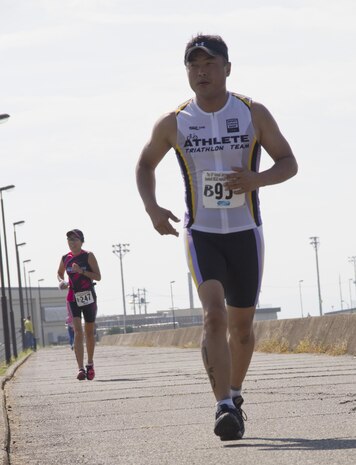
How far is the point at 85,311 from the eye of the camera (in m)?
15.1

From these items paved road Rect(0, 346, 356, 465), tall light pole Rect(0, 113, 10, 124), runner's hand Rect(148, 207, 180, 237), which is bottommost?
paved road Rect(0, 346, 356, 465)

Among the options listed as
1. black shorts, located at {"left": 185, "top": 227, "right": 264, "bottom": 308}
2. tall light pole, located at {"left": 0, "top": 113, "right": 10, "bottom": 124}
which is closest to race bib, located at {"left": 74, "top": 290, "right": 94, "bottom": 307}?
black shorts, located at {"left": 185, "top": 227, "right": 264, "bottom": 308}

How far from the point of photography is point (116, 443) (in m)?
6.96

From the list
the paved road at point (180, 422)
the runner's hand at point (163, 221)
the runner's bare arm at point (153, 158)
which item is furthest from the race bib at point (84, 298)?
the runner's hand at point (163, 221)

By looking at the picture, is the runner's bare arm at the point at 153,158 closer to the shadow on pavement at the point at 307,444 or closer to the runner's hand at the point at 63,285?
the shadow on pavement at the point at 307,444

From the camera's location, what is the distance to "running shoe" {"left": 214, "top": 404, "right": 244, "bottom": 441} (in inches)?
255

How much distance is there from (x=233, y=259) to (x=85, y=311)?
8079mm

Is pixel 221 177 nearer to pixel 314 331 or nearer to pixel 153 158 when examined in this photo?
pixel 153 158

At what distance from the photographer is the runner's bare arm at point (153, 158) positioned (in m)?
7.24

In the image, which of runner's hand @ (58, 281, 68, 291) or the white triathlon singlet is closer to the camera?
the white triathlon singlet

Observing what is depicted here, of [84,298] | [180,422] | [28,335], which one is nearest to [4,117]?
[84,298]

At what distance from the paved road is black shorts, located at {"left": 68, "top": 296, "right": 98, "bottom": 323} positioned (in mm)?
1426

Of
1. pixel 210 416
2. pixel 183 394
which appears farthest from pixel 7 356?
pixel 210 416

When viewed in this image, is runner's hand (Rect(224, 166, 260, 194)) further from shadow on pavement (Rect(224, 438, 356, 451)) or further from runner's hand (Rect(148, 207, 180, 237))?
shadow on pavement (Rect(224, 438, 356, 451))
